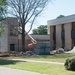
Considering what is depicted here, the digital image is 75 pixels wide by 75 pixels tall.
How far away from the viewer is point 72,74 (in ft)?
56.3

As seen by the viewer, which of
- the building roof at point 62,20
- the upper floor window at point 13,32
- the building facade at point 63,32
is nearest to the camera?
the building roof at point 62,20

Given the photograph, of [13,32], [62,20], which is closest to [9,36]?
[13,32]

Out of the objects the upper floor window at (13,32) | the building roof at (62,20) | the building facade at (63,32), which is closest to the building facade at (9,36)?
the upper floor window at (13,32)

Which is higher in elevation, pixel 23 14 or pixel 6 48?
pixel 23 14

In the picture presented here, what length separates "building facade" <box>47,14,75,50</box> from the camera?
193 feet

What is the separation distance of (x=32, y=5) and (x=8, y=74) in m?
42.9

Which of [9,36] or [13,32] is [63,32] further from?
[9,36]

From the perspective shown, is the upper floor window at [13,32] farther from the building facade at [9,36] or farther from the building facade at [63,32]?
the building facade at [63,32]

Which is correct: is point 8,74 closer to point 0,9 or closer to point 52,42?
point 0,9

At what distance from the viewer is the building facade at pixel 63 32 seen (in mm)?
58906

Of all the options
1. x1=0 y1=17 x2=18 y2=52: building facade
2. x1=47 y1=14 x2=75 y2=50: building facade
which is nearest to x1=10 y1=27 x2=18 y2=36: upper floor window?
x1=0 y1=17 x2=18 y2=52: building facade

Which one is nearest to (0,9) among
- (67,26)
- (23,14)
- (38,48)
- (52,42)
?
(38,48)

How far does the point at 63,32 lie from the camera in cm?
6231

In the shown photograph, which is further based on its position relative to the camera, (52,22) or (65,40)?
(52,22)
